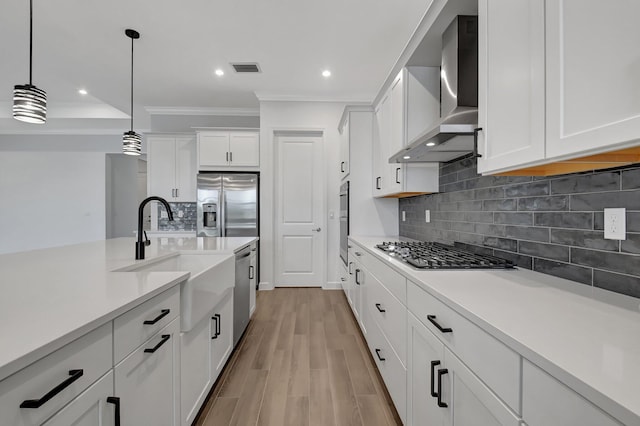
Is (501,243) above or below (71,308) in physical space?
above

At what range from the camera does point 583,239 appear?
1.11 metres

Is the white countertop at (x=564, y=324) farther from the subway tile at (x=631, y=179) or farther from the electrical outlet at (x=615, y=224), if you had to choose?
the subway tile at (x=631, y=179)

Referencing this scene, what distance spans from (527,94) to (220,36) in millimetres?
2950

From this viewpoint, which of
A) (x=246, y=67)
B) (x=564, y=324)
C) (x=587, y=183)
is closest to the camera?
(x=564, y=324)

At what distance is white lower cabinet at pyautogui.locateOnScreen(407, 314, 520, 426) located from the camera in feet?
2.48

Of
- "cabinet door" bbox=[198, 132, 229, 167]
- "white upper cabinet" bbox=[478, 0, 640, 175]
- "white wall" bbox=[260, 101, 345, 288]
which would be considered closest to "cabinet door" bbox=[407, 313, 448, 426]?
"white upper cabinet" bbox=[478, 0, 640, 175]

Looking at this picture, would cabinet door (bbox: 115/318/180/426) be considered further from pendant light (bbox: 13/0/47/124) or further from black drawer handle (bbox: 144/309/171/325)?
pendant light (bbox: 13/0/47/124)

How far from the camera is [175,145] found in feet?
15.6

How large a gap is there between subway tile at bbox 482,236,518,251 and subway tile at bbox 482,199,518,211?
0.17 m

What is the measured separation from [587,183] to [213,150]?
428 cm

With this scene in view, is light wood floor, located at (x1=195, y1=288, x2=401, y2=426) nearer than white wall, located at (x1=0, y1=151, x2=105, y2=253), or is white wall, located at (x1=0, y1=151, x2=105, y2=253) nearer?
light wood floor, located at (x1=195, y1=288, x2=401, y2=426)

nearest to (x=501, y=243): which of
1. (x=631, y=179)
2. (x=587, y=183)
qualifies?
(x=587, y=183)

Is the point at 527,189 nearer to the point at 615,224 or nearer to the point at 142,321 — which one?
the point at 615,224

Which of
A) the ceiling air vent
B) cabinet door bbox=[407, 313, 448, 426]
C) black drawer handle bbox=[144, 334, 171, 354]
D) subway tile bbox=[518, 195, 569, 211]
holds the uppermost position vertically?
the ceiling air vent
